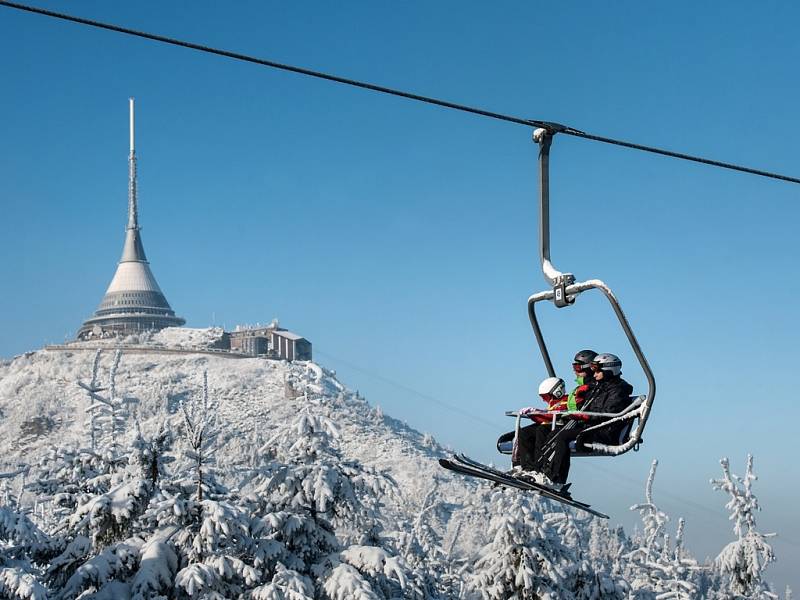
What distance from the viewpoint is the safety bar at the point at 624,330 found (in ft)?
23.8

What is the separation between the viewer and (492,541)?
25016mm

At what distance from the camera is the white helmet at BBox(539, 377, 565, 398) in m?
9.05

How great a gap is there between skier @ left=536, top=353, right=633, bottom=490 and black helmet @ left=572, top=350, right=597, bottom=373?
5cm

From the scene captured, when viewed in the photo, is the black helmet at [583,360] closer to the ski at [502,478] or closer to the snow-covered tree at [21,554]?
the ski at [502,478]

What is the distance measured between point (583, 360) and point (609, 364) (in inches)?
10.7

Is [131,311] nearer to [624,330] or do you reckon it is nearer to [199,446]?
[199,446]

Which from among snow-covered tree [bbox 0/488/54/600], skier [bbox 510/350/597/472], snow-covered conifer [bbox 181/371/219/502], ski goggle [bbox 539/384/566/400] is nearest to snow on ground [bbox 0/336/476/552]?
snow-covered conifer [bbox 181/371/219/502]

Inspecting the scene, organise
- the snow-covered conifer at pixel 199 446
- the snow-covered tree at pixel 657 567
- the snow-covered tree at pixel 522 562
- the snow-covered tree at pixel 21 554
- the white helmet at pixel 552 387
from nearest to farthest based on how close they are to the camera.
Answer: the white helmet at pixel 552 387
the snow-covered tree at pixel 21 554
the snow-covered conifer at pixel 199 446
the snow-covered tree at pixel 522 562
the snow-covered tree at pixel 657 567

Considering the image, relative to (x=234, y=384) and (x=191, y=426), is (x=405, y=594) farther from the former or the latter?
(x=234, y=384)

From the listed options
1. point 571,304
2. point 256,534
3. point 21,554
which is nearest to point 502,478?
point 571,304

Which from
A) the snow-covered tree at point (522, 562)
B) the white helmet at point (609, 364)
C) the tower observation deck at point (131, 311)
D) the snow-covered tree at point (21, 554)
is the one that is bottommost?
the snow-covered tree at point (21, 554)

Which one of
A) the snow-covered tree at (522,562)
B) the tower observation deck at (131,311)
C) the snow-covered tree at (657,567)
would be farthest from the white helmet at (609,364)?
the tower observation deck at (131,311)

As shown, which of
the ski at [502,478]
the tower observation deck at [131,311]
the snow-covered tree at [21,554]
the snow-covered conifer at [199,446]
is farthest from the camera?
the tower observation deck at [131,311]

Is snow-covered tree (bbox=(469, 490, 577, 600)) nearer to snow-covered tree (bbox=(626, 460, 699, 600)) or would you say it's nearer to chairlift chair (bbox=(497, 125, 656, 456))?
snow-covered tree (bbox=(626, 460, 699, 600))
